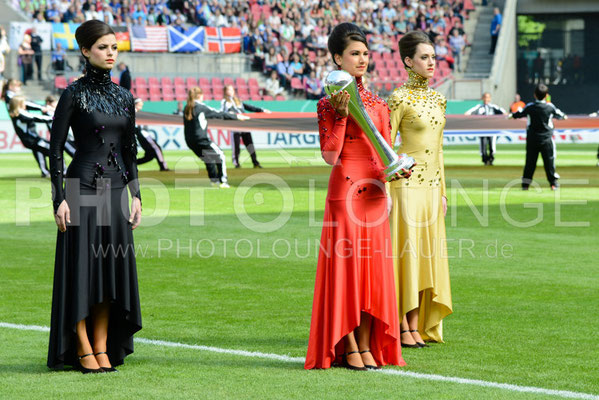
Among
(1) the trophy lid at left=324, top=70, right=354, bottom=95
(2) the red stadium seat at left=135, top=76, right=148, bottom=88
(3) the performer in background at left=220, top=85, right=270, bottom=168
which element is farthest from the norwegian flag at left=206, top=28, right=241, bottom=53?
(1) the trophy lid at left=324, top=70, right=354, bottom=95

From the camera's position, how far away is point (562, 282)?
9930 millimetres

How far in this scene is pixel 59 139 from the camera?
6.22m

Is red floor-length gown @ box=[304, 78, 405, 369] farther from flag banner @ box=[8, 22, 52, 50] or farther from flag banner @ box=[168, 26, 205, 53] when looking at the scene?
flag banner @ box=[168, 26, 205, 53]

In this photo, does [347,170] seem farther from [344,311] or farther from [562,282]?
[562,282]

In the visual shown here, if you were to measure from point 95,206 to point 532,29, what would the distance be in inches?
1871

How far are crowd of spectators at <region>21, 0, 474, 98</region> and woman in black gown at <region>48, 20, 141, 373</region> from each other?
3421cm

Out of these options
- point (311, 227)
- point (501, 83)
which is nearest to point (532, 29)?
point (501, 83)

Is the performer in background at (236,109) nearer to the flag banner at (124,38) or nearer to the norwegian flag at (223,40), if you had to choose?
the flag banner at (124,38)

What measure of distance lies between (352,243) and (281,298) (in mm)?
2930

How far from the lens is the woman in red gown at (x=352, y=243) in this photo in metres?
6.25

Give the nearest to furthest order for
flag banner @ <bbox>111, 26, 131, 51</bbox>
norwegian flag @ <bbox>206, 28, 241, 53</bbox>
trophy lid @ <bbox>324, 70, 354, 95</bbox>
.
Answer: trophy lid @ <bbox>324, 70, 354, 95</bbox> < flag banner @ <bbox>111, 26, 131, 51</bbox> < norwegian flag @ <bbox>206, 28, 241, 53</bbox>

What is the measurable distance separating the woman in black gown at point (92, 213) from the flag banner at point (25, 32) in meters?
32.7

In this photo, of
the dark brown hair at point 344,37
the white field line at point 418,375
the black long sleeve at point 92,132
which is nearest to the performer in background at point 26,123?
the white field line at point 418,375

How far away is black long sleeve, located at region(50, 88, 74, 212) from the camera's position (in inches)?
244
